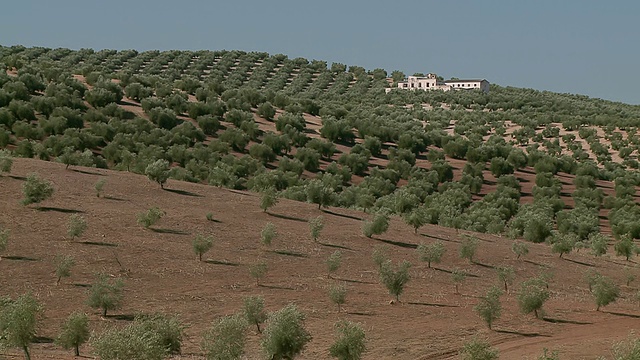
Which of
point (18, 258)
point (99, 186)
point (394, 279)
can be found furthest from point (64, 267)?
point (99, 186)

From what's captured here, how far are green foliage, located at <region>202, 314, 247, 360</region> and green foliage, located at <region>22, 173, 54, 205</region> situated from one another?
64.0ft

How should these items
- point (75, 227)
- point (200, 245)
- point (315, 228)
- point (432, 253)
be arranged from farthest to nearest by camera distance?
point (315, 228)
point (432, 253)
point (200, 245)
point (75, 227)

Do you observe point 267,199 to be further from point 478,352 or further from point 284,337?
point 478,352

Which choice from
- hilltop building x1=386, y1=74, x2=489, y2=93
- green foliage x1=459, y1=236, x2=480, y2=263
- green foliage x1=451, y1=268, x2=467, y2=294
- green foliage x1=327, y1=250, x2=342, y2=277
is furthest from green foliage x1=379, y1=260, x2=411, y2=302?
hilltop building x1=386, y1=74, x2=489, y2=93

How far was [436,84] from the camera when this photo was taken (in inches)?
6181

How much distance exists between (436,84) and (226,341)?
138 meters

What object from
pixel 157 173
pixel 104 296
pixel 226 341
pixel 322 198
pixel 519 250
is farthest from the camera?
pixel 322 198

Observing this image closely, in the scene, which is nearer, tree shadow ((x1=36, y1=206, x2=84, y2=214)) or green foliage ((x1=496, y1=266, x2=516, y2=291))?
green foliage ((x1=496, y1=266, x2=516, y2=291))

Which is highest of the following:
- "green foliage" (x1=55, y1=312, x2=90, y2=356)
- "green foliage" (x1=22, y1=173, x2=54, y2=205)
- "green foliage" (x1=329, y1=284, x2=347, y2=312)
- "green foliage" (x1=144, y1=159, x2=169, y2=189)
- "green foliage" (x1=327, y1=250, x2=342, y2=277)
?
"green foliage" (x1=144, y1=159, x2=169, y2=189)

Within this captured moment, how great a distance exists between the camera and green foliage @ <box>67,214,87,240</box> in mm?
36438

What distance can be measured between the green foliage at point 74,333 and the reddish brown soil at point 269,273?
39cm

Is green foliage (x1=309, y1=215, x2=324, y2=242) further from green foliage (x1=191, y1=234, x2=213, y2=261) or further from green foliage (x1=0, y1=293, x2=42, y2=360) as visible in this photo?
green foliage (x1=0, y1=293, x2=42, y2=360)

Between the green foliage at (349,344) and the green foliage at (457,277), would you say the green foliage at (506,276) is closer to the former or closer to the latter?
the green foliage at (457,277)

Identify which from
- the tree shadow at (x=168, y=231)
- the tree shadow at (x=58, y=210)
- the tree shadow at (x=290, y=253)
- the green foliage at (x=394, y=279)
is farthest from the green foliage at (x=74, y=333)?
the tree shadow at (x=58, y=210)
